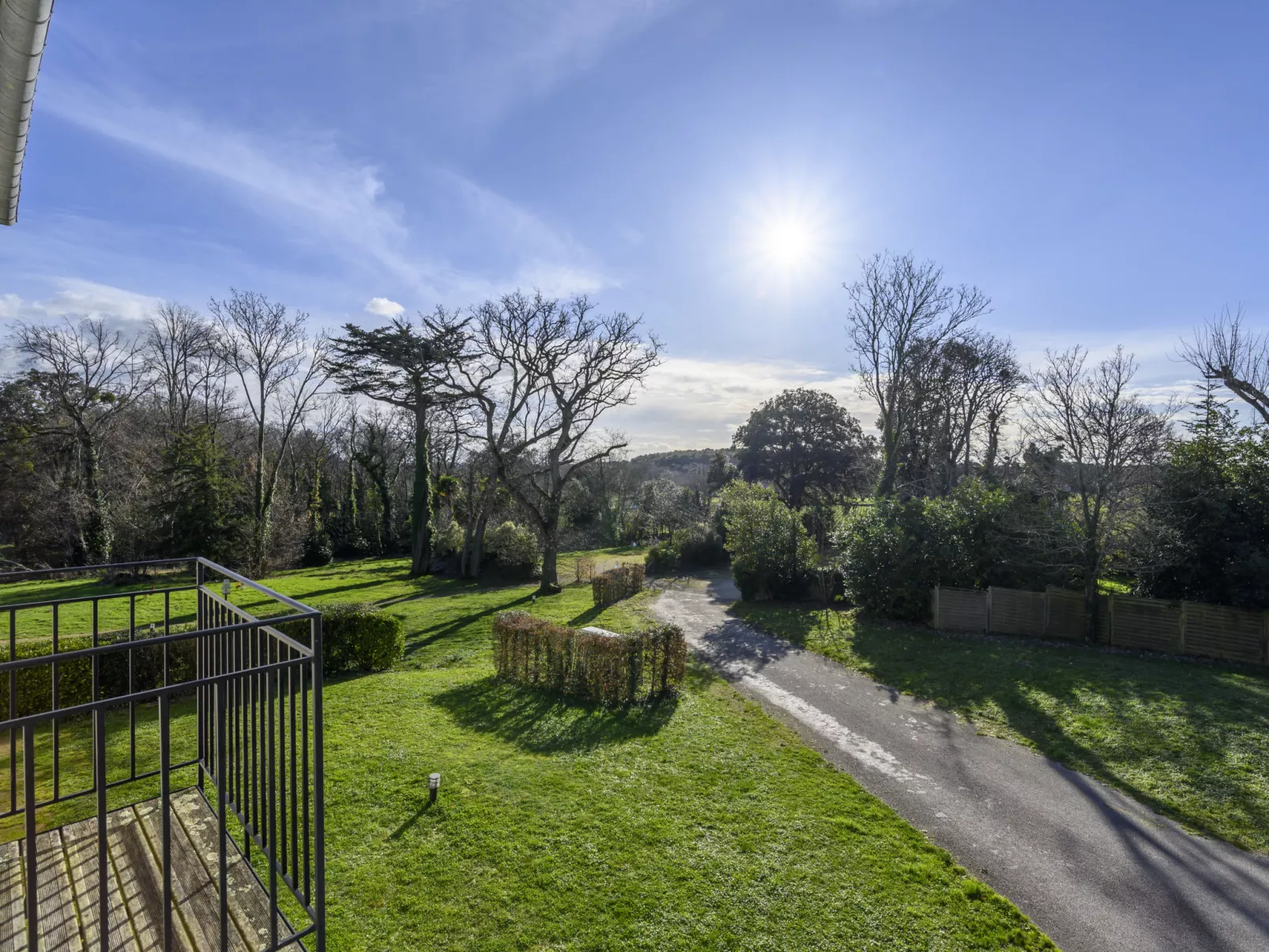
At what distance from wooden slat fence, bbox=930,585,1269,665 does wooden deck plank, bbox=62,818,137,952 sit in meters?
14.6

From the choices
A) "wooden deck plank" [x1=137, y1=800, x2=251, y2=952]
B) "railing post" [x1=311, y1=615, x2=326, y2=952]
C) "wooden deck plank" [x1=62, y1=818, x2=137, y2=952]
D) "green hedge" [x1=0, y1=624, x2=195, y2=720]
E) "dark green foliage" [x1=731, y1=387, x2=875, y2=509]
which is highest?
"dark green foliage" [x1=731, y1=387, x2=875, y2=509]

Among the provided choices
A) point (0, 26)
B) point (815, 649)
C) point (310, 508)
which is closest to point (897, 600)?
point (815, 649)

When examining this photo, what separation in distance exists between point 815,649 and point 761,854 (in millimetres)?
8285

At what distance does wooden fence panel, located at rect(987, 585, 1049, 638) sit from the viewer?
43.2 feet

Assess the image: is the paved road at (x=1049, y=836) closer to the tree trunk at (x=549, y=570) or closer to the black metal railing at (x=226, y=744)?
the black metal railing at (x=226, y=744)

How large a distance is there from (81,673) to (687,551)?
2228 cm

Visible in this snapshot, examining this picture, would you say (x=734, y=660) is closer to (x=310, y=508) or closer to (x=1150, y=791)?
(x=1150, y=791)

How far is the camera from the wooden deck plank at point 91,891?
107 inches

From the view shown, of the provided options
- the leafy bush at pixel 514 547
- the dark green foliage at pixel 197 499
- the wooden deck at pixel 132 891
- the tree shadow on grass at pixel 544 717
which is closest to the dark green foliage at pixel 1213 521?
the tree shadow on grass at pixel 544 717

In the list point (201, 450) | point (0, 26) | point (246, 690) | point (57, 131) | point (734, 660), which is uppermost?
point (57, 131)

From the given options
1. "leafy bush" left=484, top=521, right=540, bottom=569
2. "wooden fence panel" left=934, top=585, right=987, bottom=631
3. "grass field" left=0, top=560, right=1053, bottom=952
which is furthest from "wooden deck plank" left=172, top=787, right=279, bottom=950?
"leafy bush" left=484, top=521, right=540, bottom=569

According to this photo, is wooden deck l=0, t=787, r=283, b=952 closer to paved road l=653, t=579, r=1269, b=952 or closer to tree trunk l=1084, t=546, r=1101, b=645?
paved road l=653, t=579, r=1269, b=952

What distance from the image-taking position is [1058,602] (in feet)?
42.9

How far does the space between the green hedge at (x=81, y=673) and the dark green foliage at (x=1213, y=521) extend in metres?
17.3
